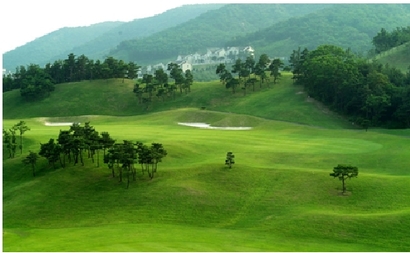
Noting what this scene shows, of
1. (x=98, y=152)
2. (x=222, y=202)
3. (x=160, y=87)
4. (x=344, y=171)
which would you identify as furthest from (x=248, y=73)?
(x=222, y=202)

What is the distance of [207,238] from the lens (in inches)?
1470

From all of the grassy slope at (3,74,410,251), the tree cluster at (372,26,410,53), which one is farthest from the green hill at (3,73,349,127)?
the tree cluster at (372,26,410,53)

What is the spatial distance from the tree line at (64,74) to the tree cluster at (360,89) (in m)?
50.1

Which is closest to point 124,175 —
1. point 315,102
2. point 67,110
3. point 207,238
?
point 207,238

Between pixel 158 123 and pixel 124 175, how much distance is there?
39.7 m

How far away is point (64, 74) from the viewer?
142m

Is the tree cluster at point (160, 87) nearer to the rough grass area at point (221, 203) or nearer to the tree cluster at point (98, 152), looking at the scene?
the rough grass area at point (221, 203)

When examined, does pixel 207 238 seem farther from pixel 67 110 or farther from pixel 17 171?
pixel 67 110

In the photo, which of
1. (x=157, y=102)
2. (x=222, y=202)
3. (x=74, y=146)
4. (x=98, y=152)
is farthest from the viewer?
(x=157, y=102)

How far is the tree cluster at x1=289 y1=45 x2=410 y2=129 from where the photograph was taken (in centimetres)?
8938

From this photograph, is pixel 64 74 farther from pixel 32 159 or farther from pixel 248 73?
pixel 32 159

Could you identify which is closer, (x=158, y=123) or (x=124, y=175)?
(x=124, y=175)

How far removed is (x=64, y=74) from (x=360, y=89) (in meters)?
86.7

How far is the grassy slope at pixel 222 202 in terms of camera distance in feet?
121
